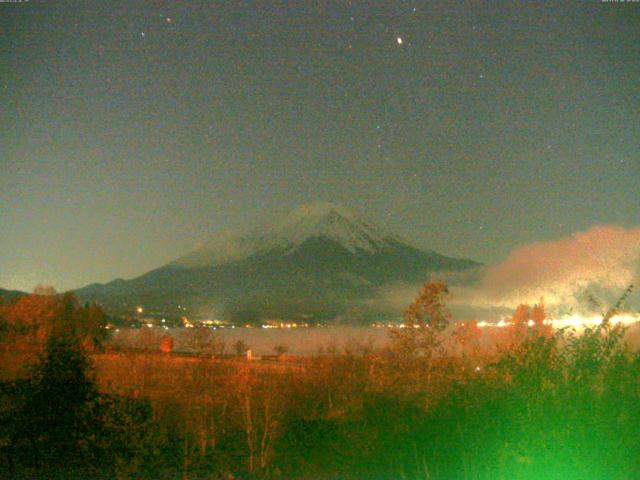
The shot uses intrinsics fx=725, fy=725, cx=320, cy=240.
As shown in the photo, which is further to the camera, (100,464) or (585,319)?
(100,464)

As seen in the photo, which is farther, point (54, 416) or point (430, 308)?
point (430, 308)

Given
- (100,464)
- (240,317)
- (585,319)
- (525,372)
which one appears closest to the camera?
(525,372)

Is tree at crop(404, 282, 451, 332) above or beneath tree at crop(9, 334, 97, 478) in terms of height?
above

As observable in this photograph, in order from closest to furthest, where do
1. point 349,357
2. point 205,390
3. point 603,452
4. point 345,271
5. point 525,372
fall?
point 603,452, point 525,372, point 349,357, point 205,390, point 345,271

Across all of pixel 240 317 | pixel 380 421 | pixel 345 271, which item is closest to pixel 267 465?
pixel 380 421

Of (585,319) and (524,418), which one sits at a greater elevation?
(585,319)

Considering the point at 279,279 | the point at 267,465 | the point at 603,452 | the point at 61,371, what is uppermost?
the point at 279,279

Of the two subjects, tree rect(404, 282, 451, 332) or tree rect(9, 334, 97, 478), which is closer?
tree rect(9, 334, 97, 478)

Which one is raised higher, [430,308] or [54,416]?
[430,308]

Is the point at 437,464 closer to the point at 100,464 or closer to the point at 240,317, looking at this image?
the point at 100,464

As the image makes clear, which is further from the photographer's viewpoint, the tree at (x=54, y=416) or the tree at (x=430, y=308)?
the tree at (x=430, y=308)

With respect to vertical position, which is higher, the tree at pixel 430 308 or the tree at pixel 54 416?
the tree at pixel 430 308
